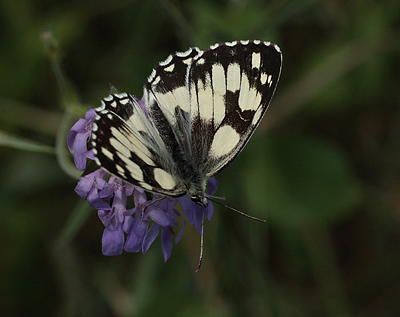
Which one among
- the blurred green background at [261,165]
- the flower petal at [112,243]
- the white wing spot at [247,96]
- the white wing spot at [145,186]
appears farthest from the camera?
the blurred green background at [261,165]

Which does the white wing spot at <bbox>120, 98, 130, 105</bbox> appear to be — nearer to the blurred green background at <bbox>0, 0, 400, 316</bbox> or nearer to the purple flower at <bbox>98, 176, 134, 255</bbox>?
the purple flower at <bbox>98, 176, 134, 255</bbox>

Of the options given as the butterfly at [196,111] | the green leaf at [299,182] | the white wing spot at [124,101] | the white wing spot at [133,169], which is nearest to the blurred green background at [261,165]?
the green leaf at [299,182]

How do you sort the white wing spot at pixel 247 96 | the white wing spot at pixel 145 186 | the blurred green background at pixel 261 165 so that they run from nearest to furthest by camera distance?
the white wing spot at pixel 145 186 < the white wing spot at pixel 247 96 < the blurred green background at pixel 261 165

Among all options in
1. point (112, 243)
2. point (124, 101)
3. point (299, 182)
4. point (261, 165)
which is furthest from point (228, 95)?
point (299, 182)

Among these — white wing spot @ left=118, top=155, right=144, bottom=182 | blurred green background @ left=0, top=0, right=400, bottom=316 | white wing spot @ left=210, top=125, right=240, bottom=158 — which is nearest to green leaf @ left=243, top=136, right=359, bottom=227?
blurred green background @ left=0, top=0, right=400, bottom=316

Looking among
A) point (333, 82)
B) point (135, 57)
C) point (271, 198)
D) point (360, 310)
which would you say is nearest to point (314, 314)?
point (360, 310)

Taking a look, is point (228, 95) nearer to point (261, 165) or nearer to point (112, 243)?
point (112, 243)

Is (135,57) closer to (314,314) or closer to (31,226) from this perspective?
(31,226)

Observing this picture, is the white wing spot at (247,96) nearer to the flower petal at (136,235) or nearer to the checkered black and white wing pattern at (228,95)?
the checkered black and white wing pattern at (228,95)
